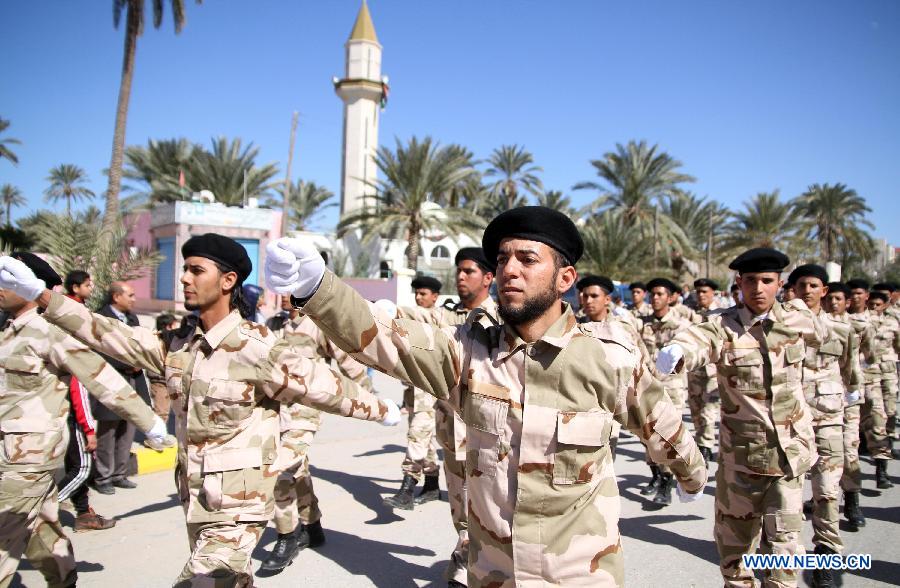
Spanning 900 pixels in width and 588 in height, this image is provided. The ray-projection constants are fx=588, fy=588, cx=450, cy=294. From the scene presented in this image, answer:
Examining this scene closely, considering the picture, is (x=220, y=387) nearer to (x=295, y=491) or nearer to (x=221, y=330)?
(x=221, y=330)

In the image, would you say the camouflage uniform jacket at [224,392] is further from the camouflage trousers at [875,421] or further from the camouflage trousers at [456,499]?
the camouflage trousers at [875,421]

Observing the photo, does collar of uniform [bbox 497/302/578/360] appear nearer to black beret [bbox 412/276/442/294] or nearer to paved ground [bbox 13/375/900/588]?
paved ground [bbox 13/375/900/588]

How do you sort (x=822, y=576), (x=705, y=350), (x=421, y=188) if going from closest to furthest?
(x=705, y=350), (x=822, y=576), (x=421, y=188)

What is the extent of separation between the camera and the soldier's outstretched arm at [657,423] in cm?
234

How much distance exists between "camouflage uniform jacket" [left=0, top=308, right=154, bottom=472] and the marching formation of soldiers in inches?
0.4

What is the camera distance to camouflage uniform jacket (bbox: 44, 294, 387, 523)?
9.53ft

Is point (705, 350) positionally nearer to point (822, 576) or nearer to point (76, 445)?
point (822, 576)

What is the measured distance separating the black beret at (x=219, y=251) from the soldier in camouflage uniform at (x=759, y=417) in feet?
8.60

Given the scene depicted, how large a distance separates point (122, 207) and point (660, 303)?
27.4 meters

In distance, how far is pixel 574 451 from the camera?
2.15m

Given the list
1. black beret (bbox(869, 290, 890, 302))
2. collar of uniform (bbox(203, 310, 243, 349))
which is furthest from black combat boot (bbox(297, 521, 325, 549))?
black beret (bbox(869, 290, 890, 302))

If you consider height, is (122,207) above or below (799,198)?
below

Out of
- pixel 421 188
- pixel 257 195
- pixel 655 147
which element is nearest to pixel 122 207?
pixel 257 195

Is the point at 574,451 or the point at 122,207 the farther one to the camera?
the point at 122,207
